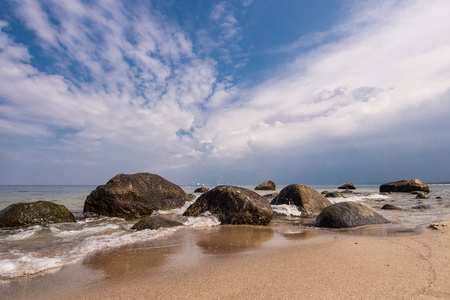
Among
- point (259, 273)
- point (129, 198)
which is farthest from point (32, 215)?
point (259, 273)

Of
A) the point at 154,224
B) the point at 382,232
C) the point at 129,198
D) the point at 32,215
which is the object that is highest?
the point at 129,198

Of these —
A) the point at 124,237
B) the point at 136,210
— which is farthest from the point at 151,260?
the point at 136,210

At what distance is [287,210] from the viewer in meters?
8.52

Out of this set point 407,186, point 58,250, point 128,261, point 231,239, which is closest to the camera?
point 128,261

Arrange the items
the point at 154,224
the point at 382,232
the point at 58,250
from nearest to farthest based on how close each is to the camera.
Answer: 1. the point at 58,250
2. the point at 382,232
3. the point at 154,224

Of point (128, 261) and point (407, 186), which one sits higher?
point (407, 186)

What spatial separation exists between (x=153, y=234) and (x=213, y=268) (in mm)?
2503

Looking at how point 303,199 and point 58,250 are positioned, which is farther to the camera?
point 303,199

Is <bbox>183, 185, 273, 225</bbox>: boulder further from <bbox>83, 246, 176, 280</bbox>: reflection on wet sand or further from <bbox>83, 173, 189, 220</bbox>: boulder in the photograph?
<bbox>83, 246, 176, 280</bbox>: reflection on wet sand

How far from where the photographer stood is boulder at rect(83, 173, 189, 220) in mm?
8188

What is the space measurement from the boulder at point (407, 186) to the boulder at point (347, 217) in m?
26.1

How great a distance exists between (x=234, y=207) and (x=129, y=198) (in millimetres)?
3971

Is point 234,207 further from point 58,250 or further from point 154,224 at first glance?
point 58,250

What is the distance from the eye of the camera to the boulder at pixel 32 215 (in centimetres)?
644
